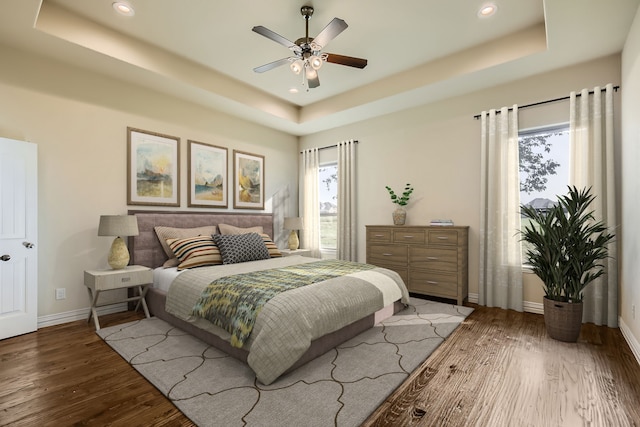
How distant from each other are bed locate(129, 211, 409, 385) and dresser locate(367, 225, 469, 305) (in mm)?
752

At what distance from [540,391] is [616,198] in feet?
7.74

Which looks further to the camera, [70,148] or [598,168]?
[70,148]

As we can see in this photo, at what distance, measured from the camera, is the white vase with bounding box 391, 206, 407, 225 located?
15.0ft

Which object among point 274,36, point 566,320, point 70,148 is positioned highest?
point 274,36

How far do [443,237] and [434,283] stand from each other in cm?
63

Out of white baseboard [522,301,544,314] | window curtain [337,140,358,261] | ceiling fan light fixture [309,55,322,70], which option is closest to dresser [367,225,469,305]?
white baseboard [522,301,544,314]

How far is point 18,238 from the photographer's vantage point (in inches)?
113

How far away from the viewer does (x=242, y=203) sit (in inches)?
202

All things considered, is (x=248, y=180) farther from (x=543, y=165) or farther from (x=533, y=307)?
(x=533, y=307)

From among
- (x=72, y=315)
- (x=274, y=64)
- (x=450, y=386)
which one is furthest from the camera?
(x=72, y=315)

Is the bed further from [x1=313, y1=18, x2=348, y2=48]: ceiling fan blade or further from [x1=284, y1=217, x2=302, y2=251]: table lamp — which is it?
[x1=313, y1=18, x2=348, y2=48]: ceiling fan blade

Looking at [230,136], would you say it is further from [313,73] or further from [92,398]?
[92,398]

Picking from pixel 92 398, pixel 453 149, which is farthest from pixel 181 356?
pixel 453 149

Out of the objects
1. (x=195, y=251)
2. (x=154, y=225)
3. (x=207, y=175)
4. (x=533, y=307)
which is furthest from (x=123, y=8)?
(x=533, y=307)
